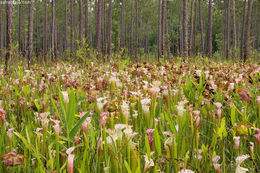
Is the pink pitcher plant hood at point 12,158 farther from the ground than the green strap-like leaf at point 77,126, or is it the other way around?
the green strap-like leaf at point 77,126

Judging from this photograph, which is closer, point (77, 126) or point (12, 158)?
point (12, 158)

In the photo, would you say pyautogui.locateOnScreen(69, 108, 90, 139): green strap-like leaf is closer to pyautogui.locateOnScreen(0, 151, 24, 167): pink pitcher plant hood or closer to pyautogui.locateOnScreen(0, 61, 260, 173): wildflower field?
pyautogui.locateOnScreen(0, 61, 260, 173): wildflower field

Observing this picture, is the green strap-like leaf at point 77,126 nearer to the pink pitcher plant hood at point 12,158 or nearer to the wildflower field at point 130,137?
the wildflower field at point 130,137

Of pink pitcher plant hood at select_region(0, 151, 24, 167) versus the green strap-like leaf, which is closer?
pink pitcher plant hood at select_region(0, 151, 24, 167)

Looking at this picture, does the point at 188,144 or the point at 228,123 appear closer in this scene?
the point at 188,144

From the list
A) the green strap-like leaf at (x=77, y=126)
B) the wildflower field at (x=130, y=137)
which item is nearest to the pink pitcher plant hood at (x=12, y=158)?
the wildflower field at (x=130, y=137)

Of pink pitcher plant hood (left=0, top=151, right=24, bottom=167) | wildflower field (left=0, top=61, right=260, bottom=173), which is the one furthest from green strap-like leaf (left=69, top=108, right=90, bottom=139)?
pink pitcher plant hood (left=0, top=151, right=24, bottom=167)

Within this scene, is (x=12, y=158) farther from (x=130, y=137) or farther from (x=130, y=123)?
(x=130, y=123)

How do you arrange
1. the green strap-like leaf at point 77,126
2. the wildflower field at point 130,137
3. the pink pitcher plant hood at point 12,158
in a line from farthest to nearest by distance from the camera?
the green strap-like leaf at point 77,126, the wildflower field at point 130,137, the pink pitcher plant hood at point 12,158

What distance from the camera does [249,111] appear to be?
6.93ft

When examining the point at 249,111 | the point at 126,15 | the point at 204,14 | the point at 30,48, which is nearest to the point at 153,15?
the point at 126,15

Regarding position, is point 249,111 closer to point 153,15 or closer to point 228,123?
point 228,123

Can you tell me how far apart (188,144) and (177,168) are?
0.36 m

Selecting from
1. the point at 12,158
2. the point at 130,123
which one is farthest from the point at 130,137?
the point at 130,123
